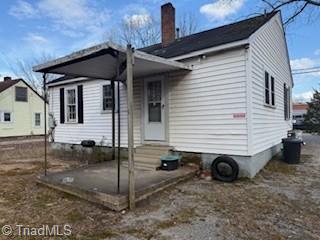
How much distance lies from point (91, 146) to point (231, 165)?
241 inches

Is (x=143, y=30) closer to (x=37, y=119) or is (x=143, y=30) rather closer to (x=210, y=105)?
(x=37, y=119)

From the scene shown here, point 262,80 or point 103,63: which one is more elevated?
point 103,63

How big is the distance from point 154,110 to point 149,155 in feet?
5.10

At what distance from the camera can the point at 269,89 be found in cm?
884

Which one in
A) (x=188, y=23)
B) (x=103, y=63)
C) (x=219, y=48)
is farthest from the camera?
(x=188, y=23)

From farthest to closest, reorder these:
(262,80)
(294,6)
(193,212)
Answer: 1. (294,6)
2. (262,80)
3. (193,212)

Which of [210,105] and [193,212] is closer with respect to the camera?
[193,212]

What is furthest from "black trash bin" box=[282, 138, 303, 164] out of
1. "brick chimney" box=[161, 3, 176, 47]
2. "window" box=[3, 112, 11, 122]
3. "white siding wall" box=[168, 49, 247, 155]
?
"window" box=[3, 112, 11, 122]

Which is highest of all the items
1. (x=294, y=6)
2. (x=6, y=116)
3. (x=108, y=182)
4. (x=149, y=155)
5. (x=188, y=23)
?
(x=188, y=23)

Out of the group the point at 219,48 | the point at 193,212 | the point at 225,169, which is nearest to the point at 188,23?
the point at 219,48

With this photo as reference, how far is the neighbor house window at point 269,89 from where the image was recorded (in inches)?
330

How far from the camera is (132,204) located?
4773 millimetres

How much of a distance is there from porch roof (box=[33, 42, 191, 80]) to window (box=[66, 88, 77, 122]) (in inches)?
174

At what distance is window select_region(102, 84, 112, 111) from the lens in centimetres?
1028
